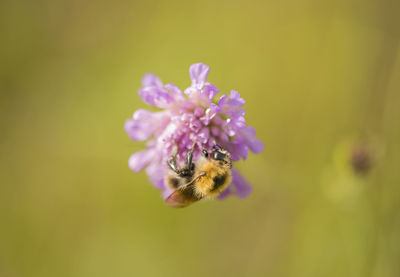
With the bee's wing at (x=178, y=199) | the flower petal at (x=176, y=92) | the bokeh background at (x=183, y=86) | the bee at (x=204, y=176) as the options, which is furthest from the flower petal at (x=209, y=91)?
the bokeh background at (x=183, y=86)

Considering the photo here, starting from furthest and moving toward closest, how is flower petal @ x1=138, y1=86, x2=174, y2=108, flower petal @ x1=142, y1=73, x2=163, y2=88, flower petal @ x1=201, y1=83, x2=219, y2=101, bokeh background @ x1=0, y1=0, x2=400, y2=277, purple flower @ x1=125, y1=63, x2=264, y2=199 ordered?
bokeh background @ x1=0, y1=0, x2=400, y2=277, flower petal @ x1=142, y1=73, x2=163, y2=88, flower petal @ x1=138, y1=86, x2=174, y2=108, purple flower @ x1=125, y1=63, x2=264, y2=199, flower petal @ x1=201, y1=83, x2=219, y2=101

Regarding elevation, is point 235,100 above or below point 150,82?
below

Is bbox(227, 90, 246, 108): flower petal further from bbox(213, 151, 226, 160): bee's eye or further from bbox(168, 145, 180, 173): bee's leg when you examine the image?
bbox(168, 145, 180, 173): bee's leg

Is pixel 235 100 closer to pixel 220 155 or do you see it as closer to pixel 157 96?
pixel 220 155

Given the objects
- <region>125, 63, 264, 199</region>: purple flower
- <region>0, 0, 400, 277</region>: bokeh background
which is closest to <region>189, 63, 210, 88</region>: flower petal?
<region>125, 63, 264, 199</region>: purple flower

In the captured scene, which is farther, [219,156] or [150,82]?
[150,82]

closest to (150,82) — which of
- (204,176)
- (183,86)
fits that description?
(204,176)

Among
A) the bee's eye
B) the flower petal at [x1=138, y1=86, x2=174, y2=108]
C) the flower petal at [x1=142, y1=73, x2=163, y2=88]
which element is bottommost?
the bee's eye

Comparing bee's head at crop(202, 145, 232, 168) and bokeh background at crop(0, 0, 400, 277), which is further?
bokeh background at crop(0, 0, 400, 277)

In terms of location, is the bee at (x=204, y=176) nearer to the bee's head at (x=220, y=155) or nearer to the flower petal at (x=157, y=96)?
the bee's head at (x=220, y=155)
